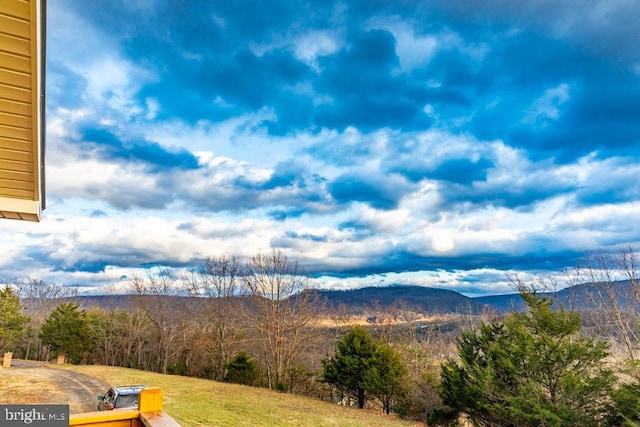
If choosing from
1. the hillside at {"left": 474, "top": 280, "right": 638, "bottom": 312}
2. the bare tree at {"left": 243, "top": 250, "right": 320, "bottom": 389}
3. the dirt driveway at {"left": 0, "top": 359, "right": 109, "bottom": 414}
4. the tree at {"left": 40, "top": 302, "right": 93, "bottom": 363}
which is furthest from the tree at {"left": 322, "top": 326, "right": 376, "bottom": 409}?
the tree at {"left": 40, "top": 302, "right": 93, "bottom": 363}

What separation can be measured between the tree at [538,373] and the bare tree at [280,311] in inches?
460

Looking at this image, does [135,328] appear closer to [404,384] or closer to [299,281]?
[299,281]

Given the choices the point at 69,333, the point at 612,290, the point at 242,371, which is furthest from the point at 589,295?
the point at 69,333

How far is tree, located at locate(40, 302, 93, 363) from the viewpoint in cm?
2791

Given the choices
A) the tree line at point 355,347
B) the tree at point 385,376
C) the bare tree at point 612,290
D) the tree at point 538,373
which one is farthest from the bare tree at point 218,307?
the bare tree at point 612,290

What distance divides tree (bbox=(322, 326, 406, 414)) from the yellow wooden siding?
17.3 meters

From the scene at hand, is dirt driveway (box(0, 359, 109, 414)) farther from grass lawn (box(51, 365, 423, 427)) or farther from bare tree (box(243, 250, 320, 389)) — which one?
bare tree (box(243, 250, 320, 389))

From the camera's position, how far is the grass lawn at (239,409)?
11.9 metres

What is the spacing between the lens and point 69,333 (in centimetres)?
2797

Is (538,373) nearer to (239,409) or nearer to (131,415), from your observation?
(239,409)

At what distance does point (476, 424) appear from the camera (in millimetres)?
14094

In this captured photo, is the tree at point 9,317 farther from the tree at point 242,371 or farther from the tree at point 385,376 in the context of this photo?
the tree at point 385,376

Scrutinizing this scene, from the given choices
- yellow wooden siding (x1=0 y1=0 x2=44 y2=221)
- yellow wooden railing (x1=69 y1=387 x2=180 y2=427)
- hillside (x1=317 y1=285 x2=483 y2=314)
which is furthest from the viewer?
hillside (x1=317 y1=285 x2=483 y2=314)

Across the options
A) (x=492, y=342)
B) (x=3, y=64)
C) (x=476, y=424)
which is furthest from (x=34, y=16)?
(x=476, y=424)
